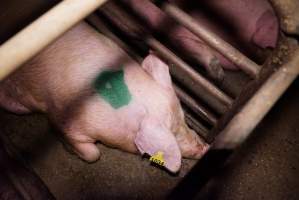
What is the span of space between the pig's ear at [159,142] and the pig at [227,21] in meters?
0.83

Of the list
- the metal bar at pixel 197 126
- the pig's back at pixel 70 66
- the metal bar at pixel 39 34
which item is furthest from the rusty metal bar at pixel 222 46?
the metal bar at pixel 197 126

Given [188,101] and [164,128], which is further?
[188,101]

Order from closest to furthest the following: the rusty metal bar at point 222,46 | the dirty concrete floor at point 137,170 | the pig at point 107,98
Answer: the rusty metal bar at point 222,46
the pig at point 107,98
the dirty concrete floor at point 137,170

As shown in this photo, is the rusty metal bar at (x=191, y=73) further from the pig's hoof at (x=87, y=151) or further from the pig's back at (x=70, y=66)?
the pig's hoof at (x=87, y=151)

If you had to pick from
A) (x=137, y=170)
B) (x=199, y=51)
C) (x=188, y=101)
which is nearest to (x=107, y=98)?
(x=188, y=101)

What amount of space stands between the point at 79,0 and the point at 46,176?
1.68 m

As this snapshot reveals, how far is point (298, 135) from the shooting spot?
2.39m

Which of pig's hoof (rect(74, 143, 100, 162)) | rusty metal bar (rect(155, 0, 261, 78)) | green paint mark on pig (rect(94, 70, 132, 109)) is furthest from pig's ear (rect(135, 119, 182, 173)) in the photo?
rusty metal bar (rect(155, 0, 261, 78))

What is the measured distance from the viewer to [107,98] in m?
1.79

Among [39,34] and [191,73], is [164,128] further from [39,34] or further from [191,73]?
[39,34]

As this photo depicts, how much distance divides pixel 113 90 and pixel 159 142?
0.37 meters

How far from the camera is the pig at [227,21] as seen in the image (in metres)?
2.40

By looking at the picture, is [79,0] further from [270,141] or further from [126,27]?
[270,141]

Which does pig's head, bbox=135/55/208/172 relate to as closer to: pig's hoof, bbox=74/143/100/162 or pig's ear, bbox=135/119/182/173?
pig's ear, bbox=135/119/182/173
